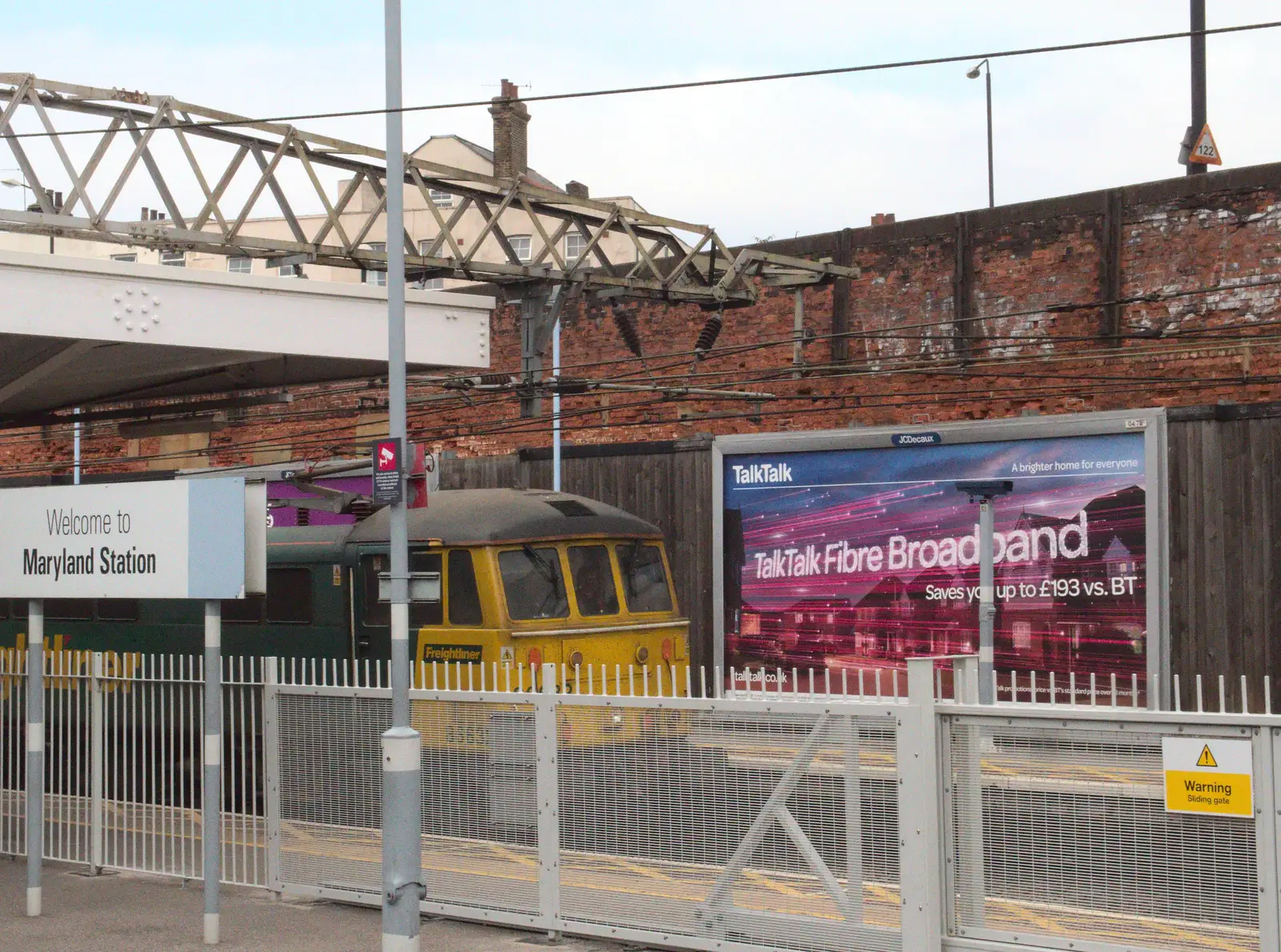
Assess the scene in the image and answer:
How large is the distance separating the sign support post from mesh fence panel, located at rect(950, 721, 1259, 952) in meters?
3.11

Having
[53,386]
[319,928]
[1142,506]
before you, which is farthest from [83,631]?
[1142,506]

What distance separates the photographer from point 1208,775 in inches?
306

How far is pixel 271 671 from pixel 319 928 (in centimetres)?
205

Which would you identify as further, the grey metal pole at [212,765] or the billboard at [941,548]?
the billboard at [941,548]

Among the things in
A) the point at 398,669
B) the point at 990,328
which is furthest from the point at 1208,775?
the point at 990,328

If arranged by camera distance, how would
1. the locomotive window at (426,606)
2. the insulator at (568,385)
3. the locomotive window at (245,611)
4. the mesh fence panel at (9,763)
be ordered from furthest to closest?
1. the locomotive window at (245,611)
2. the insulator at (568,385)
3. the locomotive window at (426,606)
4. the mesh fence panel at (9,763)

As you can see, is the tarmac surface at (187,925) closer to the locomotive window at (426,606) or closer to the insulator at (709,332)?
the locomotive window at (426,606)

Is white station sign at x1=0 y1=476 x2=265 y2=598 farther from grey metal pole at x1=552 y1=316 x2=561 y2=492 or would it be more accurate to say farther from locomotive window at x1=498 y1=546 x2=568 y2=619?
grey metal pole at x1=552 y1=316 x2=561 y2=492

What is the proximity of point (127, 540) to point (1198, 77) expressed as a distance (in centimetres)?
2193

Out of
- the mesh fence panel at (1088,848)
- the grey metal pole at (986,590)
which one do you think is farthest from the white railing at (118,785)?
the grey metal pole at (986,590)

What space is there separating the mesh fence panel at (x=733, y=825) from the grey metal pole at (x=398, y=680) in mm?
1016

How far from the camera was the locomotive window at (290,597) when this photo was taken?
1526 cm

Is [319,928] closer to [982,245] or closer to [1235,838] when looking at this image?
[1235,838]

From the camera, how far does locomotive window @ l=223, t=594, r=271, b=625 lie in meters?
15.7
